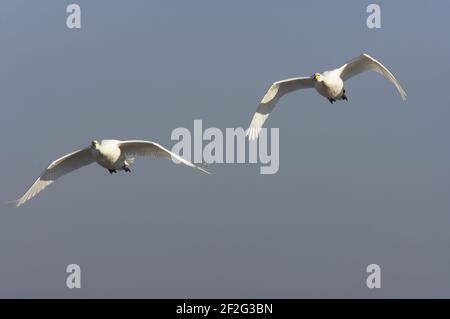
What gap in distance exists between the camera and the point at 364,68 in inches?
1732

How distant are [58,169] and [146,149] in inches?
197

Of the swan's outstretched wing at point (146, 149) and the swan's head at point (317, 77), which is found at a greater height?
the swan's head at point (317, 77)

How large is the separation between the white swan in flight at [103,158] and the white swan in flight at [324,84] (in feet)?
22.6

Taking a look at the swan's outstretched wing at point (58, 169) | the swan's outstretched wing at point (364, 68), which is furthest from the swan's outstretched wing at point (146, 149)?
the swan's outstretched wing at point (364, 68)

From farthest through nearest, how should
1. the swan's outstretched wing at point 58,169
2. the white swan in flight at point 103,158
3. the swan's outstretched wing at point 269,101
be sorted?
the swan's outstretched wing at point 269,101 → the swan's outstretched wing at point 58,169 → the white swan in flight at point 103,158

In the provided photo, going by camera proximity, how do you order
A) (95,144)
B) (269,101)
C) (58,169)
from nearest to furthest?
1. (95,144)
2. (58,169)
3. (269,101)

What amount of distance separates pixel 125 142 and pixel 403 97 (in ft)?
43.0

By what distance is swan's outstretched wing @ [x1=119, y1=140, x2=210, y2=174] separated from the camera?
38.8m

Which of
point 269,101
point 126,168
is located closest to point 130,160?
point 126,168

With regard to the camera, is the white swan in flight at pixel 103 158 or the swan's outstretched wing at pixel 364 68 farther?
the swan's outstretched wing at pixel 364 68

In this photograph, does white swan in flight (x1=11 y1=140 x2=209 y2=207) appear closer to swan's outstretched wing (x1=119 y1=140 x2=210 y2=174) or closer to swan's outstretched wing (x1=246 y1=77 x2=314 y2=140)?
swan's outstretched wing (x1=119 y1=140 x2=210 y2=174)

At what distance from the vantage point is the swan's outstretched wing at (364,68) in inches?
1682

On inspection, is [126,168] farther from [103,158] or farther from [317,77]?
[317,77]

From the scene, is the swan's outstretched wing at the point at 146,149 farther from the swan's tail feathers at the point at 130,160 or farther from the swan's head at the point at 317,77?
the swan's head at the point at 317,77
